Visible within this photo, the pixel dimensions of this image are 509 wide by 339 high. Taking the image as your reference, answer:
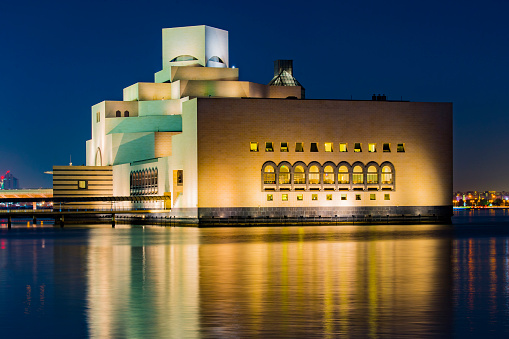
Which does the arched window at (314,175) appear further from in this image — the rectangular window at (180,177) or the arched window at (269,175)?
the rectangular window at (180,177)

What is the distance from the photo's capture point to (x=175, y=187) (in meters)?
99.4

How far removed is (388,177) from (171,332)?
83438 millimetres

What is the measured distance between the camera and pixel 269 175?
Result: 93.5 meters

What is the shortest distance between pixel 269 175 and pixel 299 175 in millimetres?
3498

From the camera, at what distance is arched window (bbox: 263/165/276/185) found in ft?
306

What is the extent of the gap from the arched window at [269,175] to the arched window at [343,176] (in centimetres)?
773

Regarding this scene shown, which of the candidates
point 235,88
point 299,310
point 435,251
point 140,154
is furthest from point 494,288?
point 140,154

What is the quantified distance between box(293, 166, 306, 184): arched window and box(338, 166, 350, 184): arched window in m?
4.27

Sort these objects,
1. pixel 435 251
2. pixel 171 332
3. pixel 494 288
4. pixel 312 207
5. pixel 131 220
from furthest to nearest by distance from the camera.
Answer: pixel 131 220 < pixel 312 207 < pixel 435 251 < pixel 494 288 < pixel 171 332

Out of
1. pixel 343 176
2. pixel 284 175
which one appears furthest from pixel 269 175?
pixel 343 176

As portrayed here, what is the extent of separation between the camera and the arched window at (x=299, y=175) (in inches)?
3711

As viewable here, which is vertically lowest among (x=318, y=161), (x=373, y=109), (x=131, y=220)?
(x=131, y=220)

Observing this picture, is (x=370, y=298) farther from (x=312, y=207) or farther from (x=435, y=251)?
(x=312, y=207)

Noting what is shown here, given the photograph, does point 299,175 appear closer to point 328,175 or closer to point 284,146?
point 328,175
